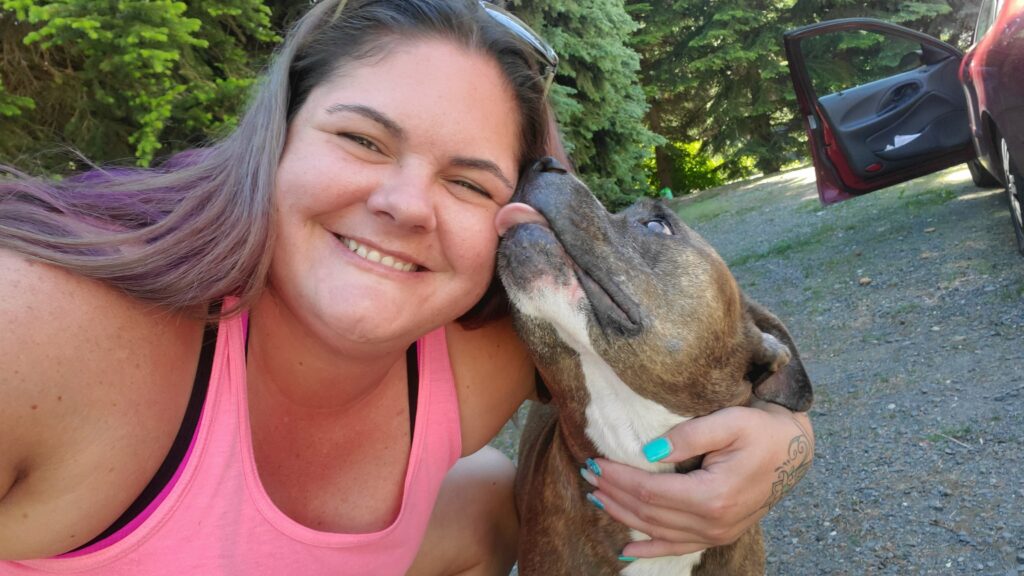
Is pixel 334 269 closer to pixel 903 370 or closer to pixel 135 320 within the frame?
pixel 135 320

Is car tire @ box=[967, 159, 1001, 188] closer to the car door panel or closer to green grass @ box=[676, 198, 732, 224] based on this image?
the car door panel

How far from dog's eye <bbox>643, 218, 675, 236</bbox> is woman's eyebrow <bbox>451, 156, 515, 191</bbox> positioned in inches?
23.8

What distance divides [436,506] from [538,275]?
1.20m

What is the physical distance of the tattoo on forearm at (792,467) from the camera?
235 cm

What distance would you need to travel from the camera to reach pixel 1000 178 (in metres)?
5.86

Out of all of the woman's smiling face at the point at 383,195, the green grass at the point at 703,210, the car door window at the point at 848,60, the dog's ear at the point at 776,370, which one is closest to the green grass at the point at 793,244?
the green grass at the point at 703,210

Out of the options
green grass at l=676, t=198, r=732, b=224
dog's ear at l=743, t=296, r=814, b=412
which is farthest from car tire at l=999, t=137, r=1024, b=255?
green grass at l=676, t=198, r=732, b=224

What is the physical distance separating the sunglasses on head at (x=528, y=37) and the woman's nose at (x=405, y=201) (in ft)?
2.25

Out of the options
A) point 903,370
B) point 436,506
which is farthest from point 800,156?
point 436,506

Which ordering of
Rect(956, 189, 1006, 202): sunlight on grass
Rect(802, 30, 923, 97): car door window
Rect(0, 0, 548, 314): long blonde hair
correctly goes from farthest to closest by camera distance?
1. Rect(802, 30, 923, 97): car door window
2. Rect(956, 189, 1006, 202): sunlight on grass
3. Rect(0, 0, 548, 314): long blonde hair

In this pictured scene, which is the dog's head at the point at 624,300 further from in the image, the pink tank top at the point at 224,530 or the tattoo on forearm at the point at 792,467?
the pink tank top at the point at 224,530

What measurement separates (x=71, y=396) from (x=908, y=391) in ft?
13.9

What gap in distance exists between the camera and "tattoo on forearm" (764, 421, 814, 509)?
235 centimetres

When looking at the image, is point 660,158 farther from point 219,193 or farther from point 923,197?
point 219,193
